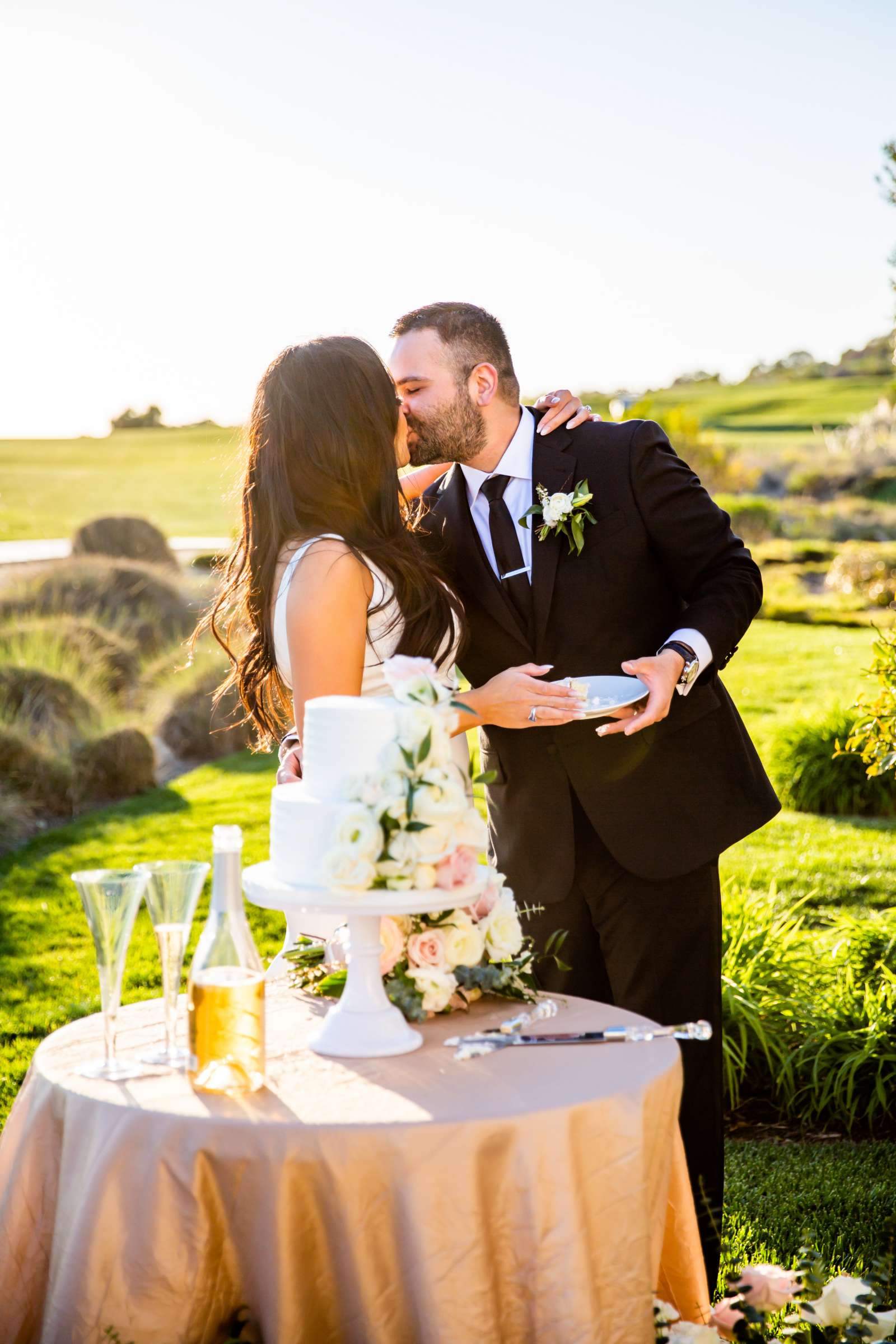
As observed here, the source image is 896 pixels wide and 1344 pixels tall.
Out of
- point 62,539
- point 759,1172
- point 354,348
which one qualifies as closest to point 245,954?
point 354,348

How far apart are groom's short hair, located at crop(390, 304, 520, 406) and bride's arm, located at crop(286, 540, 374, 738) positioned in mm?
1060

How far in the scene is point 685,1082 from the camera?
10.8 ft

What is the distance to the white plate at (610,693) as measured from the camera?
9.10 feet

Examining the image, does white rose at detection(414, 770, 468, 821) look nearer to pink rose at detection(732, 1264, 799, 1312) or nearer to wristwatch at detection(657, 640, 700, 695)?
pink rose at detection(732, 1264, 799, 1312)

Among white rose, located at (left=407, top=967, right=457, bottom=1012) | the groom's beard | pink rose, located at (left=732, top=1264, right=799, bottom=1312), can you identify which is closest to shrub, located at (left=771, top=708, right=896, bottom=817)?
the groom's beard

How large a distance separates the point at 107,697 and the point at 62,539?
51.3 feet

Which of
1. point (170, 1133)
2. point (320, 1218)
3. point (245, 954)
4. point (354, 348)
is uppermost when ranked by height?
point (354, 348)

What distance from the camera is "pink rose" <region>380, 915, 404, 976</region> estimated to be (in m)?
2.20

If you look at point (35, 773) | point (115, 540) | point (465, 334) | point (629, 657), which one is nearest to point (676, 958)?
point (629, 657)

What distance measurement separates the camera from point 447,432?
346 cm

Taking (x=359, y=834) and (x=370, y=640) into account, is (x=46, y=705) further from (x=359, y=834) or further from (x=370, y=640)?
(x=359, y=834)

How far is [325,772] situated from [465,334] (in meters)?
1.86

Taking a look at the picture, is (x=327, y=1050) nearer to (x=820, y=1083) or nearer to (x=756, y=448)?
(x=820, y=1083)

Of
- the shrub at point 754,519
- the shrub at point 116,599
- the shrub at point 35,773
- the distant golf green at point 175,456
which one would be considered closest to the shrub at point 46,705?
the shrub at point 35,773
